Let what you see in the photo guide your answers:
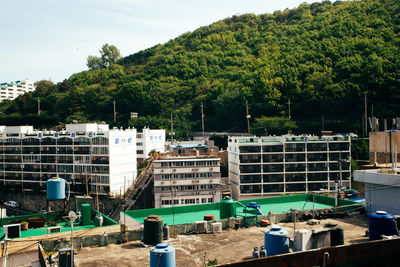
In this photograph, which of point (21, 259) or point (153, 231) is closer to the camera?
point (153, 231)

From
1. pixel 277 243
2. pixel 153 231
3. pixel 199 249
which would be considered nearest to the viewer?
pixel 277 243

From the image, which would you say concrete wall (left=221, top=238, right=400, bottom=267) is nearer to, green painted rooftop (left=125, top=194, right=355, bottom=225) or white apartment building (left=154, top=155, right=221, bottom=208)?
green painted rooftop (left=125, top=194, right=355, bottom=225)

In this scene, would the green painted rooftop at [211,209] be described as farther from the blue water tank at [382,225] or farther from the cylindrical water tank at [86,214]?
the blue water tank at [382,225]

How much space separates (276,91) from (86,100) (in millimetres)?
56725

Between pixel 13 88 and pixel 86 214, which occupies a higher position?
pixel 13 88

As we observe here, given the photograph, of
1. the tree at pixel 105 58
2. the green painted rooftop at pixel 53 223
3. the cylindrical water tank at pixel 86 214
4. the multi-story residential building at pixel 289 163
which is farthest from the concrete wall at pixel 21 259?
the tree at pixel 105 58

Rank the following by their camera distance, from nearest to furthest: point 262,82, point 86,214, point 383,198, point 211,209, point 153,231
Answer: point 153,231
point 383,198
point 86,214
point 211,209
point 262,82

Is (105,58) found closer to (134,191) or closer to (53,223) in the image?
(134,191)

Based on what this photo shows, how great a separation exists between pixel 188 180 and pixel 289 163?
47.9 feet

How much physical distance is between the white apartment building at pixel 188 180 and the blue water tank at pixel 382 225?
39.0m

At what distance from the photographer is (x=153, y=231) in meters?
12.7

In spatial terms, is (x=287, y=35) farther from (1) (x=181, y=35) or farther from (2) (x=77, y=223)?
(2) (x=77, y=223)

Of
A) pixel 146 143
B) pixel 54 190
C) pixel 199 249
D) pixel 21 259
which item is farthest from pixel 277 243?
pixel 146 143

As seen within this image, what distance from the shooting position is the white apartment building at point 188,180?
165ft
